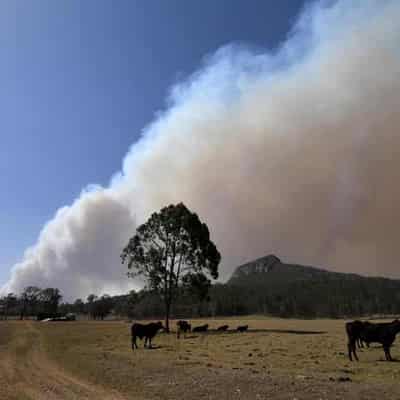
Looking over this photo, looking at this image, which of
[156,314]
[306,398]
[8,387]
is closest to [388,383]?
[306,398]

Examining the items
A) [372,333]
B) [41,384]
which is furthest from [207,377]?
[372,333]

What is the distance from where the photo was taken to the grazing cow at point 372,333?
1962 centimetres

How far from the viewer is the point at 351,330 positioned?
20906mm

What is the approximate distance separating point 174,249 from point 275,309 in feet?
499

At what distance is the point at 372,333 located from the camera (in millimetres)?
20609

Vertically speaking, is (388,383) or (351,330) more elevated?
(351,330)

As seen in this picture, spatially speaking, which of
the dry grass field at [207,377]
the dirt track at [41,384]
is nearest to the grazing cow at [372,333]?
the dry grass field at [207,377]

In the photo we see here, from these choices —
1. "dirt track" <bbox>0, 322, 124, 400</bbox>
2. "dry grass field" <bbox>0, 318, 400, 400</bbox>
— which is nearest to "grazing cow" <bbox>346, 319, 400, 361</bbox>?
"dry grass field" <bbox>0, 318, 400, 400</bbox>

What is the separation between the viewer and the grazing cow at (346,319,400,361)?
1962 cm

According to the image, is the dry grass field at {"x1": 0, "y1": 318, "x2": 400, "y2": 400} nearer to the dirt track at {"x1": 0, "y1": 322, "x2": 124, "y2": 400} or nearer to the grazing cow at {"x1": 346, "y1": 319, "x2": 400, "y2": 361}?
the dirt track at {"x1": 0, "y1": 322, "x2": 124, "y2": 400}

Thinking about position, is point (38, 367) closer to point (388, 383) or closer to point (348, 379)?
point (348, 379)

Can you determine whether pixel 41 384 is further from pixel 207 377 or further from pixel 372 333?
pixel 372 333

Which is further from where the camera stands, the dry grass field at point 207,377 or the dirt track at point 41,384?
the dirt track at point 41,384

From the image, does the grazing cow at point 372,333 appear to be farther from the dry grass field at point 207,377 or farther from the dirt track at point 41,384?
the dirt track at point 41,384
